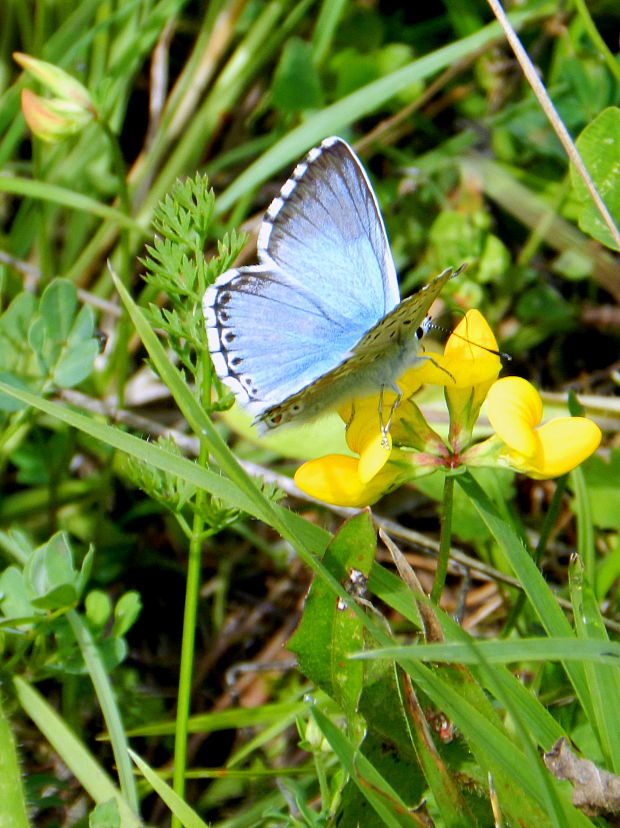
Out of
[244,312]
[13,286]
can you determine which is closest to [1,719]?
[244,312]

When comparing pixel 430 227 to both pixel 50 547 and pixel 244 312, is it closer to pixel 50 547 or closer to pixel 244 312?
pixel 244 312

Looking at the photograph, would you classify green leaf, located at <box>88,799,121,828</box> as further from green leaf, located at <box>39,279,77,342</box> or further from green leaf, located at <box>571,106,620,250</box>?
green leaf, located at <box>571,106,620,250</box>

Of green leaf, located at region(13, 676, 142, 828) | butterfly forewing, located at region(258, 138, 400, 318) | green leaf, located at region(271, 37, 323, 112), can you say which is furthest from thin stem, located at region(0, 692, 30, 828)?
green leaf, located at region(271, 37, 323, 112)

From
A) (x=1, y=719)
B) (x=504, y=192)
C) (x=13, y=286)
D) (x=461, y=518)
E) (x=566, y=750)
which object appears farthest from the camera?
(x=504, y=192)

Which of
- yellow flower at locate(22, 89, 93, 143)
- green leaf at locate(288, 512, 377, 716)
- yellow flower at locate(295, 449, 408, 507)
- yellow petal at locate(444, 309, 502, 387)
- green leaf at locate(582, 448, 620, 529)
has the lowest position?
green leaf at locate(582, 448, 620, 529)

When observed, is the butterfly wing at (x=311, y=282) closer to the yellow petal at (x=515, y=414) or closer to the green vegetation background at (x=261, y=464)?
the green vegetation background at (x=261, y=464)
